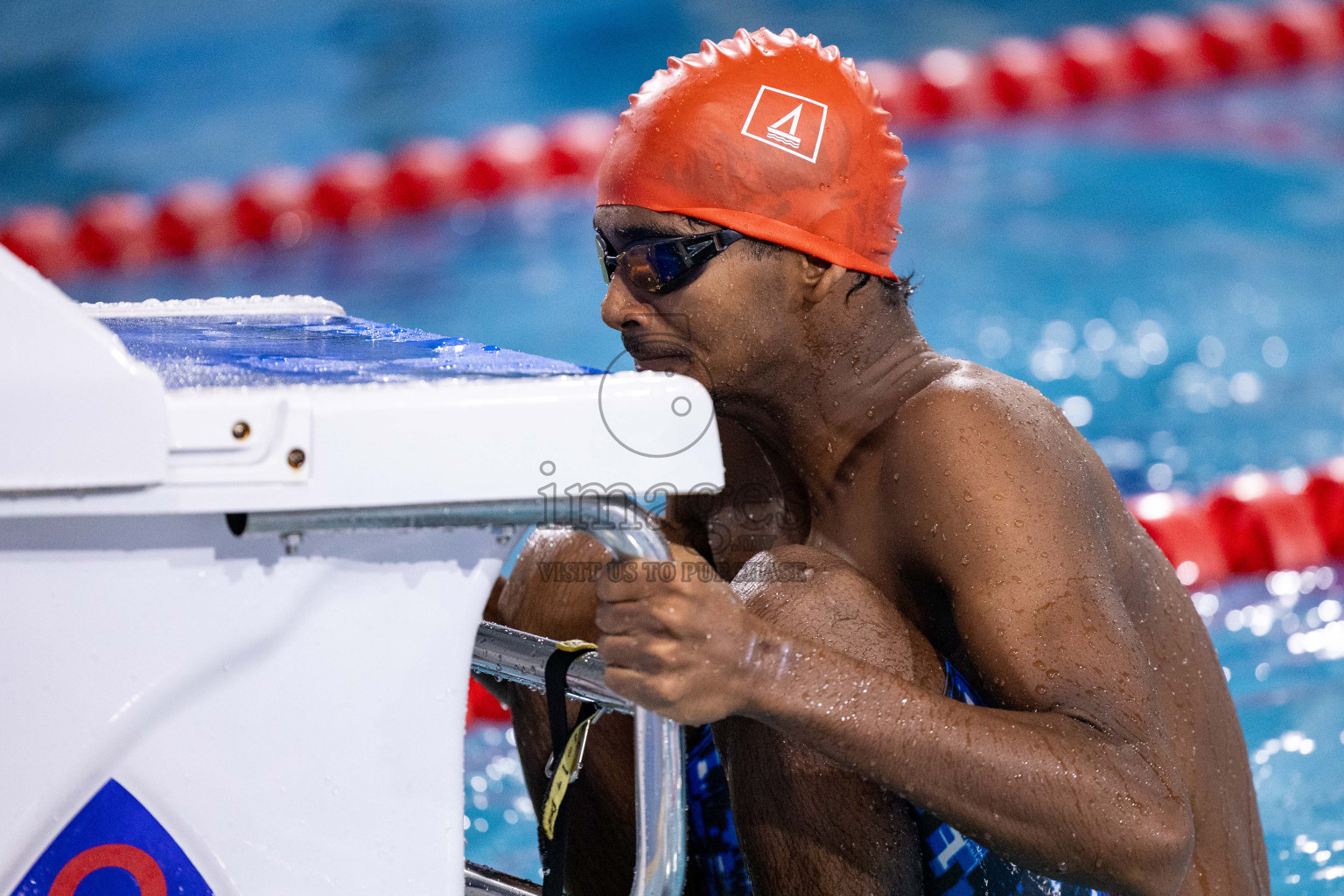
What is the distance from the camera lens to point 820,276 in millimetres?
1592

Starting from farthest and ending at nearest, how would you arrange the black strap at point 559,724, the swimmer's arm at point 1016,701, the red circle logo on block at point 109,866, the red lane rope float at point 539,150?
1. the red lane rope float at point 539,150
2. the black strap at point 559,724
3. the swimmer's arm at point 1016,701
4. the red circle logo on block at point 109,866

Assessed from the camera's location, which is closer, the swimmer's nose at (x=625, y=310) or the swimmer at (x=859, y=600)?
the swimmer at (x=859, y=600)

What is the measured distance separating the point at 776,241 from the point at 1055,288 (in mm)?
4877

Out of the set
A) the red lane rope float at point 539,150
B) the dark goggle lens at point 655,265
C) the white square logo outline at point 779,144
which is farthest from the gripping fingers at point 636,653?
the red lane rope float at point 539,150

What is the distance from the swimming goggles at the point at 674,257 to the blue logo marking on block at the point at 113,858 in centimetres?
76

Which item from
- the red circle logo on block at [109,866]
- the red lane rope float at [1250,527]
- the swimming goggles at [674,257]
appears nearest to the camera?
the red circle logo on block at [109,866]

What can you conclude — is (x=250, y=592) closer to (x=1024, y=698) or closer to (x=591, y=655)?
(x=591, y=655)

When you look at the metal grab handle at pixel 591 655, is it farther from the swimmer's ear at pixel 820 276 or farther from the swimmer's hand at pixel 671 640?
the swimmer's ear at pixel 820 276

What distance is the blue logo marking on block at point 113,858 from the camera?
112 cm

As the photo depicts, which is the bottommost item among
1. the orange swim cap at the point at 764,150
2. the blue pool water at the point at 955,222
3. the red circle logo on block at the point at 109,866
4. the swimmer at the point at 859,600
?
the red circle logo on block at the point at 109,866

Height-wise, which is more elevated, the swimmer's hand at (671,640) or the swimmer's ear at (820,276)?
the swimmer's ear at (820,276)

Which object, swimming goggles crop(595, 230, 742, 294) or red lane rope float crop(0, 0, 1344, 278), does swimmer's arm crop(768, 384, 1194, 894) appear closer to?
swimming goggles crop(595, 230, 742, 294)

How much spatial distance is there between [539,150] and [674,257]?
6.09 meters

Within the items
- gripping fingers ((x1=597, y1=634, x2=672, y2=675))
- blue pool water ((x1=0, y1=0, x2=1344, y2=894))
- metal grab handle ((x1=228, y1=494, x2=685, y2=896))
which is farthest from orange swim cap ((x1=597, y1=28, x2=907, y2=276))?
blue pool water ((x1=0, y1=0, x2=1344, y2=894))
